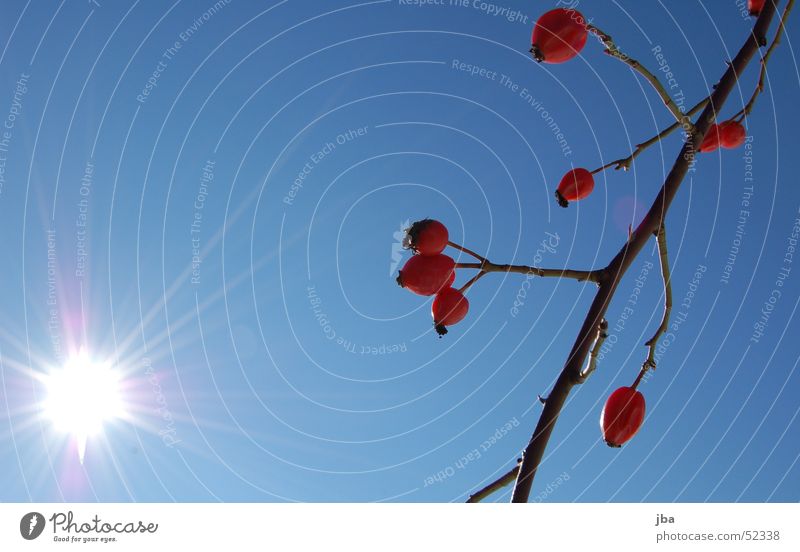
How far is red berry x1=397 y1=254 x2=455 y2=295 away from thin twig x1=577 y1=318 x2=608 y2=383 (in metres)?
0.80

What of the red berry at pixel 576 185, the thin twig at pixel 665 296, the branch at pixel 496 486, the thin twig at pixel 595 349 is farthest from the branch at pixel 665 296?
the red berry at pixel 576 185

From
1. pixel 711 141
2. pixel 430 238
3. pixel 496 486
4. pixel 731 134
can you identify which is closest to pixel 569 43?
pixel 711 141

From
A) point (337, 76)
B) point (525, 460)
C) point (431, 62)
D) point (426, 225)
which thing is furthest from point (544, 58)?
point (337, 76)

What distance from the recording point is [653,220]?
175 cm

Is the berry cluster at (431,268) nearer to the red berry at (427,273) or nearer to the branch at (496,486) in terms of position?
the red berry at (427,273)

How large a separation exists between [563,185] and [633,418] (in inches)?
42.4

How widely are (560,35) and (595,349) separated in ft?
4.98

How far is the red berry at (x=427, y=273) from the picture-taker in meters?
2.28

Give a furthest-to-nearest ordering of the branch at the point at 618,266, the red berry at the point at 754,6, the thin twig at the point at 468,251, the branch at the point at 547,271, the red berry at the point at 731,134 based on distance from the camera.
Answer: the red berry at the point at 731,134, the red berry at the point at 754,6, the thin twig at the point at 468,251, the branch at the point at 547,271, the branch at the point at 618,266

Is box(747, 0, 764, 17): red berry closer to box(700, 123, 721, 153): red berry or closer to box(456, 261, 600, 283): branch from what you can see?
box(700, 123, 721, 153): red berry

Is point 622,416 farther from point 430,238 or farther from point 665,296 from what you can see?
point 430,238

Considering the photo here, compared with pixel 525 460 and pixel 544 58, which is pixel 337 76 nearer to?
pixel 544 58
